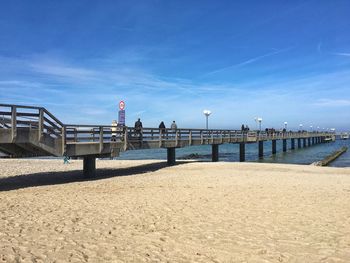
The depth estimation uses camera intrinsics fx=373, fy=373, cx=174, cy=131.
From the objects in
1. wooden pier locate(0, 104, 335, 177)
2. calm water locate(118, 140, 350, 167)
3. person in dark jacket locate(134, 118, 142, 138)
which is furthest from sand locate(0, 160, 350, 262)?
calm water locate(118, 140, 350, 167)

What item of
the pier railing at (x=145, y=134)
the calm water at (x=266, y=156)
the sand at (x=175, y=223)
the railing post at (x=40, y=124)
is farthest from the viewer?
the calm water at (x=266, y=156)

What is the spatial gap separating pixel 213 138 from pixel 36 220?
22259 mm

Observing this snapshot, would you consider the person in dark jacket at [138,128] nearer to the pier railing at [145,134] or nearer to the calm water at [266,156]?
the pier railing at [145,134]

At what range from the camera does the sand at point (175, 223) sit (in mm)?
5941

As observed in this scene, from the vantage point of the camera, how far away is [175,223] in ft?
26.2

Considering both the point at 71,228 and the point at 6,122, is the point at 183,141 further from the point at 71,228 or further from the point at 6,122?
the point at 71,228

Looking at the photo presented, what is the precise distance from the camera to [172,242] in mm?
6570

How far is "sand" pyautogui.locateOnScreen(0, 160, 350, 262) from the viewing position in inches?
234

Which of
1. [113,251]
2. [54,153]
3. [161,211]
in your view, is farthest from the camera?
[54,153]

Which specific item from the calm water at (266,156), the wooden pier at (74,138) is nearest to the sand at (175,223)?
the wooden pier at (74,138)

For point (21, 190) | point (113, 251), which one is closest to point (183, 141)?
point (21, 190)

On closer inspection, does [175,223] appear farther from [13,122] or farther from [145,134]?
[145,134]

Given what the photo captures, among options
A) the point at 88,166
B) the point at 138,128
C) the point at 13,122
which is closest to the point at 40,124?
the point at 13,122

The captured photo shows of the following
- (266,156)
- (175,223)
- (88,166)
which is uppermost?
(88,166)
